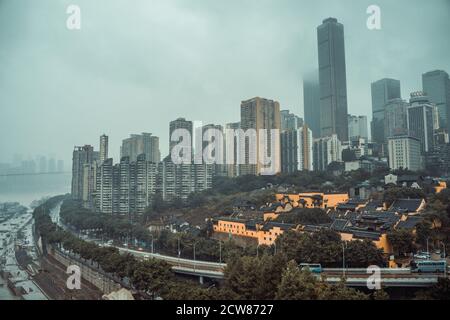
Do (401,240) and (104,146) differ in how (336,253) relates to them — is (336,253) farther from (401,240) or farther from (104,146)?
(104,146)

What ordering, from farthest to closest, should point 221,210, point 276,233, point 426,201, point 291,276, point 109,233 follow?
point 109,233 < point 221,210 < point 426,201 < point 276,233 < point 291,276

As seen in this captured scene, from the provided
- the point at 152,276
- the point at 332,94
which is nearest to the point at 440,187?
the point at 152,276

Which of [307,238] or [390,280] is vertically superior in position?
[307,238]

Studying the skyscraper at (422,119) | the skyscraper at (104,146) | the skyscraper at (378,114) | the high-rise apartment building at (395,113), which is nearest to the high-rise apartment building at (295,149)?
the skyscraper at (422,119)

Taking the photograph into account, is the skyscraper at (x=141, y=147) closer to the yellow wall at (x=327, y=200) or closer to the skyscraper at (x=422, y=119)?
the yellow wall at (x=327, y=200)

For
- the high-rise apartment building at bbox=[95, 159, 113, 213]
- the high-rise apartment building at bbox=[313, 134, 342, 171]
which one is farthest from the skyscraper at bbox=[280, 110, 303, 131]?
the high-rise apartment building at bbox=[95, 159, 113, 213]

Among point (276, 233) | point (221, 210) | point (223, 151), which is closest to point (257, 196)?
point (221, 210)

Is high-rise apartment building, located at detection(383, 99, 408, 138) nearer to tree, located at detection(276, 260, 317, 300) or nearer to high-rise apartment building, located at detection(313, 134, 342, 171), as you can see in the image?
high-rise apartment building, located at detection(313, 134, 342, 171)

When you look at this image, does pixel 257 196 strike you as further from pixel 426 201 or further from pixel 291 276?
pixel 291 276
